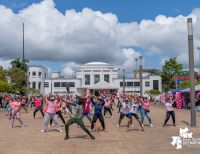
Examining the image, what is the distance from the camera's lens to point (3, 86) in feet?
198

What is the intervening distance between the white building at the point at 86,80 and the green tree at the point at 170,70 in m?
44.9

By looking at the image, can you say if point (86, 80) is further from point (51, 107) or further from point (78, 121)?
point (78, 121)

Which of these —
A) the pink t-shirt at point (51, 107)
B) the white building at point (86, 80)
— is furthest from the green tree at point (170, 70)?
the pink t-shirt at point (51, 107)

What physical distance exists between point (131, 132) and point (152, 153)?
555 cm

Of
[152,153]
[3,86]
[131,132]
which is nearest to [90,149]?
[152,153]

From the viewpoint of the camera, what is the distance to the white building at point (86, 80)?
116938mm

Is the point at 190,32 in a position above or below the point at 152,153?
above

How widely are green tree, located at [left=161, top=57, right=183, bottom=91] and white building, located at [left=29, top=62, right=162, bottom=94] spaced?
44.9m

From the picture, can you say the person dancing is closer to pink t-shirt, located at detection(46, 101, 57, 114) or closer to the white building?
pink t-shirt, located at detection(46, 101, 57, 114)

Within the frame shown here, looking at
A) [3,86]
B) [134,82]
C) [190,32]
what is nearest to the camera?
[190,32]

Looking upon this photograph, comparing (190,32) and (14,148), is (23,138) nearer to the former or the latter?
(14,148)

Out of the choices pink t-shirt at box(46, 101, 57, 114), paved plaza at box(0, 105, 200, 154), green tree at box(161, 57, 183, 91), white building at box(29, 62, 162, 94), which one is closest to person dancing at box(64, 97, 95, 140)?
paved plaza at box(0, 105, 200, 154)

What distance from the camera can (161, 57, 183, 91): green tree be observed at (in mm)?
67875

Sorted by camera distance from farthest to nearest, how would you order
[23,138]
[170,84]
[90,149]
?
[170,84] → [23,138] → [90,149]
